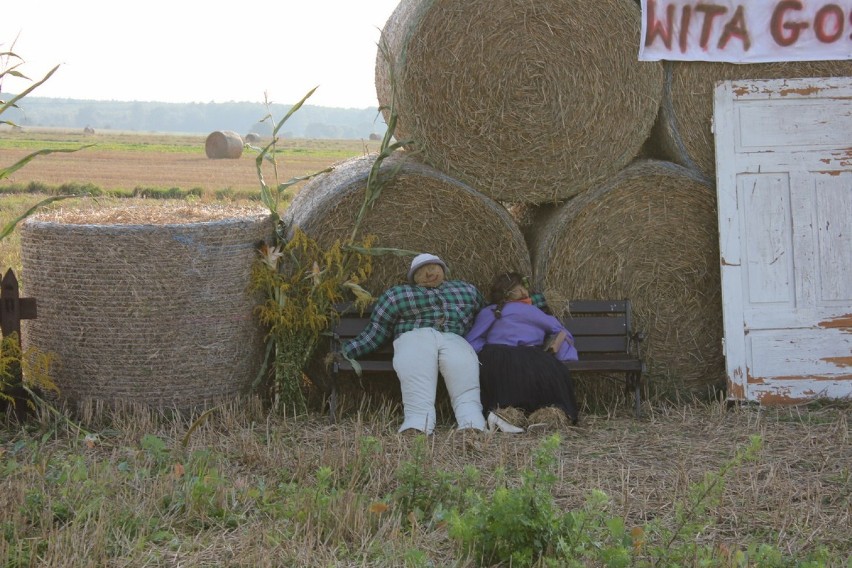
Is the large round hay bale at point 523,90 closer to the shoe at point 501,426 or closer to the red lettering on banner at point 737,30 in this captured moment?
the red lettering on banner at point 737,30

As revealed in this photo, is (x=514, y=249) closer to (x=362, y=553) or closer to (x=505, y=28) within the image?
(x=505, y=28)

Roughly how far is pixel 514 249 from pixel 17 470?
3.14m

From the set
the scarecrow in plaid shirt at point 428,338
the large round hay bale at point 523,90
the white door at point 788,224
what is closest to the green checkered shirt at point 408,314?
the scarecrow in plaid shirt at point 428,338

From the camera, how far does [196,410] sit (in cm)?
631

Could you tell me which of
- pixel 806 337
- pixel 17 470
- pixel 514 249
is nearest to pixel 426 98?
pixel 514 249

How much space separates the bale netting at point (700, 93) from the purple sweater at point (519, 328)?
4.47 feet

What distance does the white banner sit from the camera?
6867 mm

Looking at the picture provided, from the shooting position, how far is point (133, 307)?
20.3 ft

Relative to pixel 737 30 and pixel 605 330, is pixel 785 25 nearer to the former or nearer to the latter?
pixel 737 30

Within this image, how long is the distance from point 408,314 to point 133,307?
1.51 m

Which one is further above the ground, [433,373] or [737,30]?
[737,30]

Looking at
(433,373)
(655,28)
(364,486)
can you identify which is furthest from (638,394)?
(364,486)

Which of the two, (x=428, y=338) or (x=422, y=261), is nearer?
(x=428, y=338)

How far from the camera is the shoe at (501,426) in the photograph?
19.6 ft
